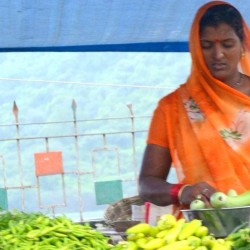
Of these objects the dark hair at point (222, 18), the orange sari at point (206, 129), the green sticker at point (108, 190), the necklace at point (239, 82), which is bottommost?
the green sticker at point (108, 190)

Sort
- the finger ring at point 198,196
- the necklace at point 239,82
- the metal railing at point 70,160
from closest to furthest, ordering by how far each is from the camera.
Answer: the finger ring at point 198,196 < the necklace at point 239,82 < the metal railing at point 70,160

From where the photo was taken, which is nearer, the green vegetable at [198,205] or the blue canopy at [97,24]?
the green vegetable at [198,205]

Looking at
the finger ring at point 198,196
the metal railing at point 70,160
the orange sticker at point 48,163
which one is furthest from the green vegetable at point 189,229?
the metal railing at point 70,160

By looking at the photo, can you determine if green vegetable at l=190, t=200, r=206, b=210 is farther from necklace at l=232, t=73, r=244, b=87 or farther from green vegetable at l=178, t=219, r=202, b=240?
necklace at l=232, t=73, r=244, b=87

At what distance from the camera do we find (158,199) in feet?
11.2

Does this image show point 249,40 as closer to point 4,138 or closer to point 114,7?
point 114,7

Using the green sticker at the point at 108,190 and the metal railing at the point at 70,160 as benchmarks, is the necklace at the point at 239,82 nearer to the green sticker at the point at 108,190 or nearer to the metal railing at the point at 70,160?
A: the green sticker at the point at 108,190

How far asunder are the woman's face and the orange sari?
0.04 m

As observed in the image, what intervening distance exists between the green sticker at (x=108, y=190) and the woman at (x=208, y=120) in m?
4.78

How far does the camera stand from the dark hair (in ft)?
11.6

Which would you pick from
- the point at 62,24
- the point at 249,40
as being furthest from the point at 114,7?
the point at 249,40

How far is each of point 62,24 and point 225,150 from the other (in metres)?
1.56

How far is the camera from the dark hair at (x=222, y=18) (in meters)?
3.53

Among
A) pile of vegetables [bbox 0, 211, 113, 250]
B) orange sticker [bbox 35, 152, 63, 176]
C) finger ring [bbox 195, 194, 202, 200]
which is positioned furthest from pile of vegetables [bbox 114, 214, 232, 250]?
orange sticker [bbox 35, 152, 63, 176]
